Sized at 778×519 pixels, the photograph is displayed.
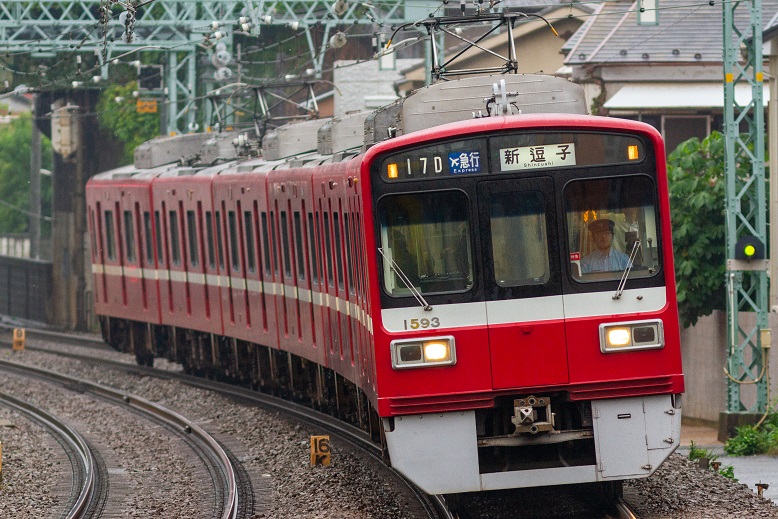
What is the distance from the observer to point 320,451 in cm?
1323

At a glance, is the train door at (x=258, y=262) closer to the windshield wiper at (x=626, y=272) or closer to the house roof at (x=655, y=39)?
the house roof at (x=655, y=39)

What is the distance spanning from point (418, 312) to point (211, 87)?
24377 mm

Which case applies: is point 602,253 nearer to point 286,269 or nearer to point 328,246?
point 328,246

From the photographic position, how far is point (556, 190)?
31.7ft

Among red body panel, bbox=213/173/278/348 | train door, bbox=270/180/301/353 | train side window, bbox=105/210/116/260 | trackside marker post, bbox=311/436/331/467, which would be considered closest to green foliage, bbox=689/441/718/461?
trackside marker post, bbox=311/436/331/467

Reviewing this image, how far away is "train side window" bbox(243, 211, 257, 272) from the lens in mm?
17766

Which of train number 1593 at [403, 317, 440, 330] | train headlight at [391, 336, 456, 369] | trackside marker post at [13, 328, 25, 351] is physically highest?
train number 1593 at [403, 317, 440, 330]

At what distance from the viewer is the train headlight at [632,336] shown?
959cm

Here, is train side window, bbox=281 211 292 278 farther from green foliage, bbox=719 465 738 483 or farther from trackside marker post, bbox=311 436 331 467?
green foliage, bbox=719 465 738 483

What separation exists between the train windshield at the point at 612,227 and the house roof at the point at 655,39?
42.5ft

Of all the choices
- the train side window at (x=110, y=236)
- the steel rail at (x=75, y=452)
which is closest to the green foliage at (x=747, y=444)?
the steel rail at (x=75, y=452)

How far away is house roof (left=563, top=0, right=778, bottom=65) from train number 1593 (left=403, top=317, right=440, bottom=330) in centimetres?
1335

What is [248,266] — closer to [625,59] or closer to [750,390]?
[750,390]

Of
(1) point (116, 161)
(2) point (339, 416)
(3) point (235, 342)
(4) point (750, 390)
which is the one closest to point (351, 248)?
(2) point (339, 416)
